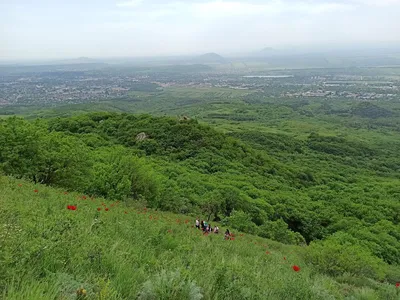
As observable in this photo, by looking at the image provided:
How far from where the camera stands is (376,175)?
259ft

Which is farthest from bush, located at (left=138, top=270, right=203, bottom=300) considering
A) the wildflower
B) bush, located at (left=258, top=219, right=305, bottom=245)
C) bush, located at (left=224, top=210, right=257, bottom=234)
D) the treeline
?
bush, located at (left=258, top=219, right=305, bottom=245)

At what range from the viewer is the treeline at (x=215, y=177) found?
2088 cm

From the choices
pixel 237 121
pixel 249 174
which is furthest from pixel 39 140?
pixel 237 121

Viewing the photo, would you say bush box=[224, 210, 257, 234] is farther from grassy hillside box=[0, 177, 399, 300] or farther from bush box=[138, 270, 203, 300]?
bush box=[138, 270, 203, 300]

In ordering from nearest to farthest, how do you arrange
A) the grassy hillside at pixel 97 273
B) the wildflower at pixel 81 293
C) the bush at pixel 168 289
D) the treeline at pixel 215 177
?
1. the wildflower at pixel 81 293
2. the grassy hillside at pixel 97 273
3. the bush at pixel 168 289
4. the treeline at pixel 215 177

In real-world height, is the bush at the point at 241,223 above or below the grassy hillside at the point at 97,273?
below

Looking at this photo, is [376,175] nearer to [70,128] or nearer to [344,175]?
[344,175]

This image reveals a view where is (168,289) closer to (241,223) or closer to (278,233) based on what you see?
(241,223)

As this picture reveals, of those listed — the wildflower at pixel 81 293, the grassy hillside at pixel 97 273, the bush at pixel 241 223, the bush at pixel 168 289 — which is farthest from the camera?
the bush at pixel 241 223

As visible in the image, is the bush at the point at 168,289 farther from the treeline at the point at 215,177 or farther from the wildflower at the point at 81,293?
the treeline at the point at 215,177

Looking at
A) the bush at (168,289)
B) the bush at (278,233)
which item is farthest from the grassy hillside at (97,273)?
the bush at (278,233)

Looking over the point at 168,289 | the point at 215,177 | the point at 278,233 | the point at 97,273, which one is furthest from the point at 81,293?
the point at 215,177

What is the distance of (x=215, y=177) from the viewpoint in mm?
45250

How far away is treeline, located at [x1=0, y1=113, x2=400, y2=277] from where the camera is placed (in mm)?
20875
